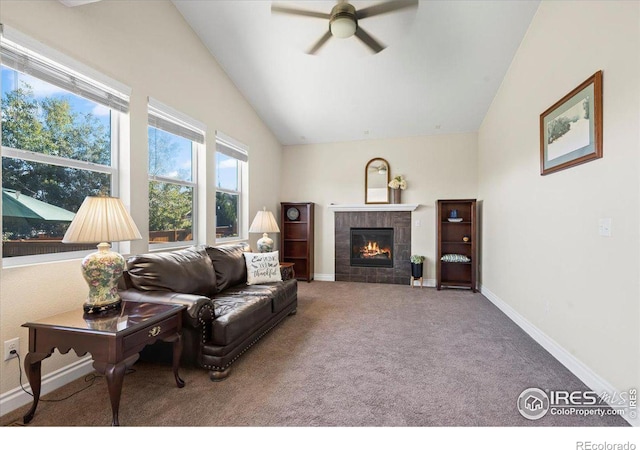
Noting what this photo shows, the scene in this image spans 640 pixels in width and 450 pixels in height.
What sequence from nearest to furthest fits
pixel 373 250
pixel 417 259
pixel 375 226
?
pixel 417 259 → pixel 375 226 → pixel 373 250

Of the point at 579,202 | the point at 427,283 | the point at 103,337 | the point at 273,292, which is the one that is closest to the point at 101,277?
the point at 103,337

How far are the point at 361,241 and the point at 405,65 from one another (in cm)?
313

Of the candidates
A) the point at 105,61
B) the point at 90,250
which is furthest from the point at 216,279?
the point at 105,61

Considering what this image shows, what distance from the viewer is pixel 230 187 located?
4645 mm

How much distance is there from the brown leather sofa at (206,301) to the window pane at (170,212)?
1.78ft

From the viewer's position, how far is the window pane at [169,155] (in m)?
3.18

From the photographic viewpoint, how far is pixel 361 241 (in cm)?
588

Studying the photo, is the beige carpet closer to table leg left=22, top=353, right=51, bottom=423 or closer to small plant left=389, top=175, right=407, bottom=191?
table leg left=22, top=353, right=51, bottom=423

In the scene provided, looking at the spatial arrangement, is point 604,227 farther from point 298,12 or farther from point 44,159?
point 44,159

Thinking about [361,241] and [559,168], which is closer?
[559,168]

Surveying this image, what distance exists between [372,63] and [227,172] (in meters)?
2.56

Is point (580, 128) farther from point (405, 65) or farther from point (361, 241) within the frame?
point (361, 241)

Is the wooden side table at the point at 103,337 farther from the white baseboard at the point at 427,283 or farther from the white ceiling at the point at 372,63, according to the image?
the white baseboard at the point at 427,283

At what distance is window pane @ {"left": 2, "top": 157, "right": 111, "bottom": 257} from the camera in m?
2.03
